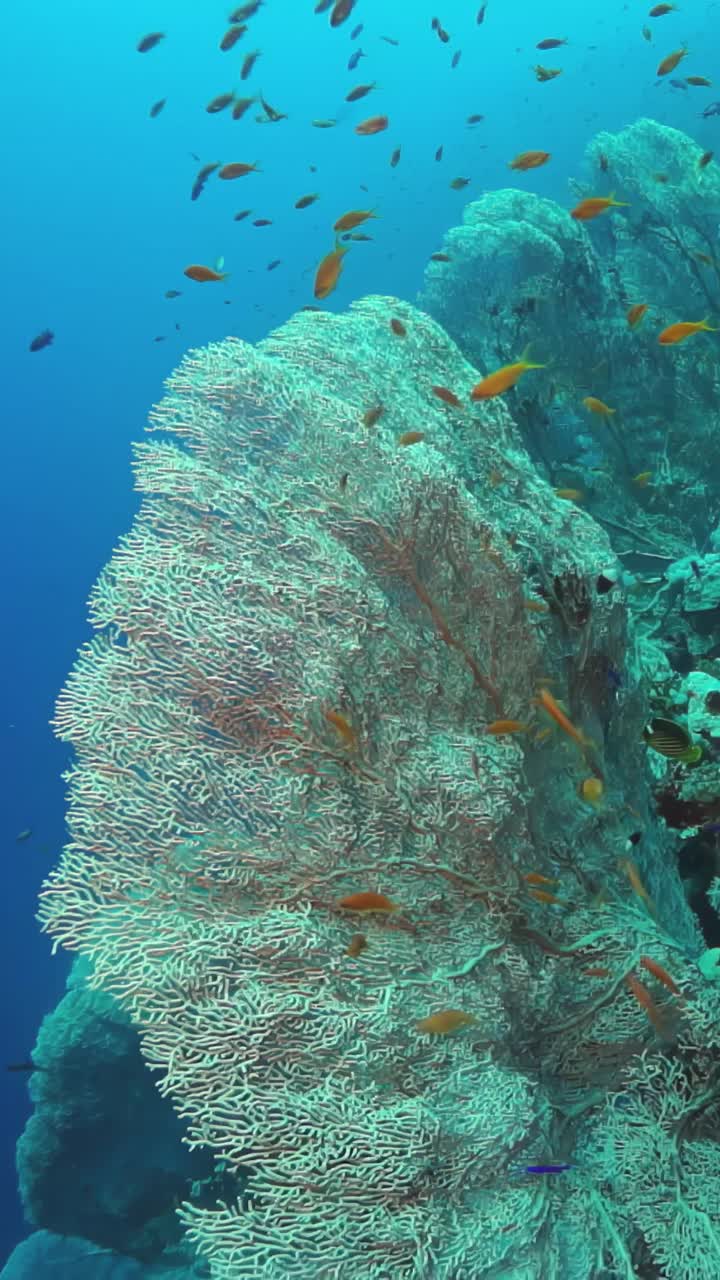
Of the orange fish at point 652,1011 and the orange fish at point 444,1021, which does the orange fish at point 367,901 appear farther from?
the orange fish at point 652,1011

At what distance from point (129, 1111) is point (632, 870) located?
25.3 ft

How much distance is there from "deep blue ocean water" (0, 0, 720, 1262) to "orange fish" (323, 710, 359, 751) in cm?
3855

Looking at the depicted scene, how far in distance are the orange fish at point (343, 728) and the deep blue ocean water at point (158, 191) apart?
38.5m

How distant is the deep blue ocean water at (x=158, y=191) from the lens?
47312mm

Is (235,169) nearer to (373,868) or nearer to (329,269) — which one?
(329,269)

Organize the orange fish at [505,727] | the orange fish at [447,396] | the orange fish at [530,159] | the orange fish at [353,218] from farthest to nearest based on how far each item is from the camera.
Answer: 1. the orange fish at [530,159]
2. the orange fish at [353,218]
3. the orange fish at [447,396]
4. the orange fish at [505,727]

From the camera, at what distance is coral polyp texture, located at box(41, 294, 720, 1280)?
2.27 m

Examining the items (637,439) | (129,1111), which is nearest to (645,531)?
(637,439)

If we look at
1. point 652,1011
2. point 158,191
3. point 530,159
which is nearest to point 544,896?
point 652,1011

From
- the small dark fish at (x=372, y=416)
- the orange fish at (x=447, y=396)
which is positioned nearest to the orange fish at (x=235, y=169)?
the orange fish at (x=447, y=396)

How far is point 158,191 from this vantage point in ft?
219

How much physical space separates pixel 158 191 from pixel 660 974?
78094 millimetres

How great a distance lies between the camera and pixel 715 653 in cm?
→ 533

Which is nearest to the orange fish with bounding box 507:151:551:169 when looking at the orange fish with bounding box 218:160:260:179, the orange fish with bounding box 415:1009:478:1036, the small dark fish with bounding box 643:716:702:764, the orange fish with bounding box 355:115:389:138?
the orange fish with bounding box 355:115:389:138
